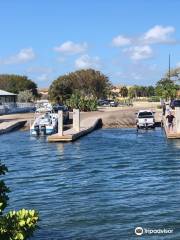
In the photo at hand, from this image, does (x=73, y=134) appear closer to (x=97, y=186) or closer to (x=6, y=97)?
(x=97, y=186)

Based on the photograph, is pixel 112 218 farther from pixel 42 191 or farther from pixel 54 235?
pixel 42 191

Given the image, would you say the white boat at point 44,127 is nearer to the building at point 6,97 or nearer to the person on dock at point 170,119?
the person on dock at point 170,119

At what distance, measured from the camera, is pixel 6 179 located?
25.1 meters

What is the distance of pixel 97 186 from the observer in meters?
22.3

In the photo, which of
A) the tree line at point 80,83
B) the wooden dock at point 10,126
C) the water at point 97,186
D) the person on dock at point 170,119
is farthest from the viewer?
the tree line at point 80,83

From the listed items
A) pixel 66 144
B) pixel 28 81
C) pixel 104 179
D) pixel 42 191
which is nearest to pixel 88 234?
pixel 42 191

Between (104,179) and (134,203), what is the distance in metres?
6.07

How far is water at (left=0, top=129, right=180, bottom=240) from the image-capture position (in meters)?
15.4

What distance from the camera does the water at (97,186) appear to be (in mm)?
15398

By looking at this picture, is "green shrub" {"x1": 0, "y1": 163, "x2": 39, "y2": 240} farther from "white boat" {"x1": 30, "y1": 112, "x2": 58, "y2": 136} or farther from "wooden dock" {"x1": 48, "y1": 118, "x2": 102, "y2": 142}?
"white boat" {"x1": 30, "y1": 112, "x2": 58, "y2": 136}

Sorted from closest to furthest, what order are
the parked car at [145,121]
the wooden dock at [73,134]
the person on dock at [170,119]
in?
the wooden dock at [73,134] → the person on dock at [170,119] → the parked car at [145,121]

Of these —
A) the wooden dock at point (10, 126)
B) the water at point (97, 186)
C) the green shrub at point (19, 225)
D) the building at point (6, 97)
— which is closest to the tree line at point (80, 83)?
the building at point (6, 97)

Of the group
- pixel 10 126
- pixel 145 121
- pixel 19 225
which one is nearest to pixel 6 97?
pixel 10 126

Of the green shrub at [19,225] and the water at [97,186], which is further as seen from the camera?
the water at [97,186]
